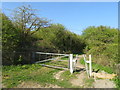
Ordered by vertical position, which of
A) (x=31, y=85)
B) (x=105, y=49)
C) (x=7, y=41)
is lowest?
(x=31, y=85)

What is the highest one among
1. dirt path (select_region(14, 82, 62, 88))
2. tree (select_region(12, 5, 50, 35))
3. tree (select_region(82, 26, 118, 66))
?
tree (select_region(12, 5, 50, 35))

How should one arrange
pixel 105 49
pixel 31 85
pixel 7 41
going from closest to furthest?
pixel 31 85
pixel 7 41
pixel 105 49

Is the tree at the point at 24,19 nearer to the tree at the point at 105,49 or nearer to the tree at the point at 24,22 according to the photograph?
the tree at the point at 24,22

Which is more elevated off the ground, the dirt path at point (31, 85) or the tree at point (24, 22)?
the tree at point (24, 22)

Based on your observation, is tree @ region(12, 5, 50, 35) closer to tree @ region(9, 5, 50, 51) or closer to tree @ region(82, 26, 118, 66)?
tree @ region(9, 5, 50, 51)

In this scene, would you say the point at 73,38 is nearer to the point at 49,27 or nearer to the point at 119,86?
the point at 49,27

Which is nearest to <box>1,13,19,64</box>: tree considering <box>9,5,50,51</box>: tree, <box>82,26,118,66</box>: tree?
<box>9,5,50,51</box>: tree

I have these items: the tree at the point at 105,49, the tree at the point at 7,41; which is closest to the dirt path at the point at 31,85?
the tree at the point at 7,41

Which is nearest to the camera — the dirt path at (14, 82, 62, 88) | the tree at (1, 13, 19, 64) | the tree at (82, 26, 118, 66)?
the dirt path at (14, 82, 62, 88)

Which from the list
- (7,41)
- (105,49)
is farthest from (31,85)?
(105,49)

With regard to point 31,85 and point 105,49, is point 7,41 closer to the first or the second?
point 31,85

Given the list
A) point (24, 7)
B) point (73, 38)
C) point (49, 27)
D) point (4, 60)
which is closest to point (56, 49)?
point (49, 27)

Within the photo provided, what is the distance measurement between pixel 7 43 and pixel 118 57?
7292mm

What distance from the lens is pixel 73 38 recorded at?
16.9 metres
